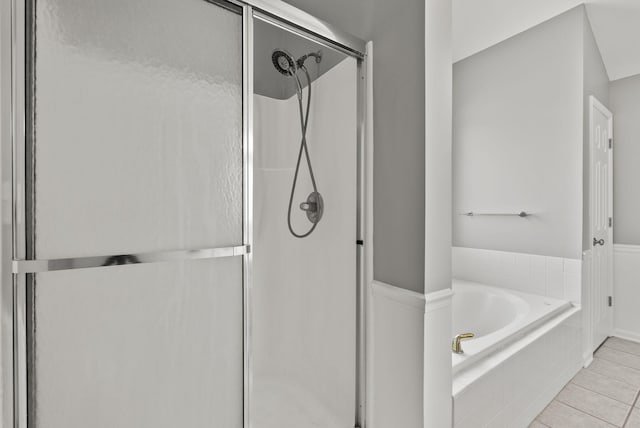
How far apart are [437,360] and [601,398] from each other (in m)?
1.63

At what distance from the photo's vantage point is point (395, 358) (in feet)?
4.09

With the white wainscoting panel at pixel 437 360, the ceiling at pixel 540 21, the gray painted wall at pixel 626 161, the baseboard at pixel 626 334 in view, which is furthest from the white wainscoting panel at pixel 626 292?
the white wainscoting panel at pixel 437 360

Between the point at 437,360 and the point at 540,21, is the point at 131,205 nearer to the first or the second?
the point at 437,360

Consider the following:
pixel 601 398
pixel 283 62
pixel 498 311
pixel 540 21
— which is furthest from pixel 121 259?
pixel 540 21

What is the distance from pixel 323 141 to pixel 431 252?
783 millimetres

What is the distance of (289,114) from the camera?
175 cm

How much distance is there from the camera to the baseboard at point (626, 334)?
2854 millimetres

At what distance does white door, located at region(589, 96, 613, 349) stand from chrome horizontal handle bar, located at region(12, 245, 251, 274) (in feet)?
8.94

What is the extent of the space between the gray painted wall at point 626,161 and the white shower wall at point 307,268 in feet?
10.2

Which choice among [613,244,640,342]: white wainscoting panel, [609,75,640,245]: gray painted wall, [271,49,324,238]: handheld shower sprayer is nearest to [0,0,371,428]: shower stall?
[271,49,324,238]: handheld shower sprayer

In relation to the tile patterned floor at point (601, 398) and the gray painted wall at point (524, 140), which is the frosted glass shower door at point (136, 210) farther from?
the gray painted wall at point (524, 140)

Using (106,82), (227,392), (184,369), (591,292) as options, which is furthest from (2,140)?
(591,292)

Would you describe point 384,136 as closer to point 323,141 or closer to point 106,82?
point 323,141

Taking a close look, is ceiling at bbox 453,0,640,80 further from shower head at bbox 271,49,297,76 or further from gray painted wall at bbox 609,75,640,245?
shower head at bbox 271,49,297,76
